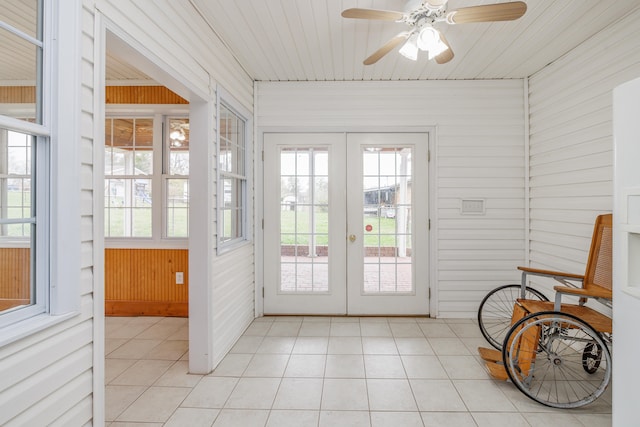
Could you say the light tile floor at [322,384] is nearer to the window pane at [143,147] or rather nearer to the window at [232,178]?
the window at [232,178]

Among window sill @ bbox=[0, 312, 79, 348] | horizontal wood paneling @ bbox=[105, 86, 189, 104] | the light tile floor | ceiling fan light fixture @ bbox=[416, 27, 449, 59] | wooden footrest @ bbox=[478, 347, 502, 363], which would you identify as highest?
horizontal wood paneling @ bbox=[105, 86, 189, 104]

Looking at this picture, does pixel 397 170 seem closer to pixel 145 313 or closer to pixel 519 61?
pixel 519 61

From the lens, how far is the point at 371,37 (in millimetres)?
2807

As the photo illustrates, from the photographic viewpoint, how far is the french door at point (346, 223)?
12.6 feet

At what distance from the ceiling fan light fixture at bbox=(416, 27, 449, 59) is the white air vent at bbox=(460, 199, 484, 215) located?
1928mm

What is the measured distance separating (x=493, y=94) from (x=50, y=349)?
4.25 meters

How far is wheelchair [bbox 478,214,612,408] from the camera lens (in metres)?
2.13

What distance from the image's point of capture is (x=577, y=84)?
2.96 m

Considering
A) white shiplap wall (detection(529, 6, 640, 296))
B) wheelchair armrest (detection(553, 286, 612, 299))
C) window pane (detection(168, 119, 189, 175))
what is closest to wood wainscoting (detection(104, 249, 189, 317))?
A: window pane (detection(168, 119, 189, 175))

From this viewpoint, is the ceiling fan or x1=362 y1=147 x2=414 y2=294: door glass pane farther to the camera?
x1=362 y1=147 x2=414 y2=294: door glass pane

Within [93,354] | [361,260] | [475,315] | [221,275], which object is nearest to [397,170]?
[361,260]

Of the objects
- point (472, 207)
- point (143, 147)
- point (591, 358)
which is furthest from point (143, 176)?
point (591, 358)

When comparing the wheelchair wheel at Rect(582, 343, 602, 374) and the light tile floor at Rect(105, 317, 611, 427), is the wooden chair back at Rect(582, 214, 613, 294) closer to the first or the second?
the wheelchair wheel at Rect(582, 343, 602, 374)

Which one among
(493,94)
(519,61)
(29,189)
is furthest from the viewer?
(493,94)
